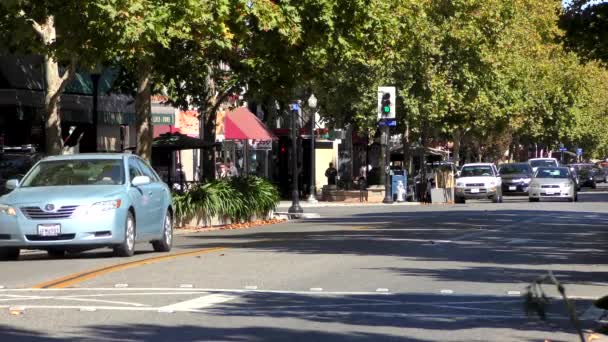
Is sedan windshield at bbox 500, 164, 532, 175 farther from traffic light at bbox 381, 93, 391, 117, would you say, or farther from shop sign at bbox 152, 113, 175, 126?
shop sign at bbox 152, 113, 175, 126

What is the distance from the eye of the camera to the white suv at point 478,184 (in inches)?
2122

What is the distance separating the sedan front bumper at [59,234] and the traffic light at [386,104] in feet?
93.1

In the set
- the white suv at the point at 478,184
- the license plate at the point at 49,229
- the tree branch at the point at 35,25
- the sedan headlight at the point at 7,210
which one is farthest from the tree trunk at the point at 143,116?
the white suv at the point at 478,184

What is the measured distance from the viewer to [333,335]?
418 inches

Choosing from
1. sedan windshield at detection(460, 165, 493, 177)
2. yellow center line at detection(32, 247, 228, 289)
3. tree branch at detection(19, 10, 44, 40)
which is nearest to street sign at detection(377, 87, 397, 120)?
sedan windshield at detection(460, 165, 493, 177)

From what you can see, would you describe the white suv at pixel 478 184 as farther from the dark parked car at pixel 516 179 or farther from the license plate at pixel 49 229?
the license plate at pixel 49 229

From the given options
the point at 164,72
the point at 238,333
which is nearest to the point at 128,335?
the point at 238,333

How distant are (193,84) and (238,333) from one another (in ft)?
83.0

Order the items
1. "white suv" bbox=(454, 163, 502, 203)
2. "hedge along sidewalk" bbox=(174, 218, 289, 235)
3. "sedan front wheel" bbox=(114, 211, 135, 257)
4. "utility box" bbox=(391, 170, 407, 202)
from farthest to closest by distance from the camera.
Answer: "utility box" bbox=(391, 170, 407, 202) < "white suv" bbox=(454, 163, 502, 203) < "hedge along sidewalk" bbox=(174, 218, 289, 235) < "sedan front wheel" bbox=(114, 211, 135, 257)

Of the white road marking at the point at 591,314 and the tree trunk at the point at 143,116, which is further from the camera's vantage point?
the tree trunk at the point at 143,116

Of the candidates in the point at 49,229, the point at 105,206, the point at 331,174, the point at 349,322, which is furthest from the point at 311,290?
the point at 331,174

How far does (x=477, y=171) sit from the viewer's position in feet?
182

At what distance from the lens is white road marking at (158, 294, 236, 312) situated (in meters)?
12.3

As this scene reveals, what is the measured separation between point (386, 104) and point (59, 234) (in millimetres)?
28959
